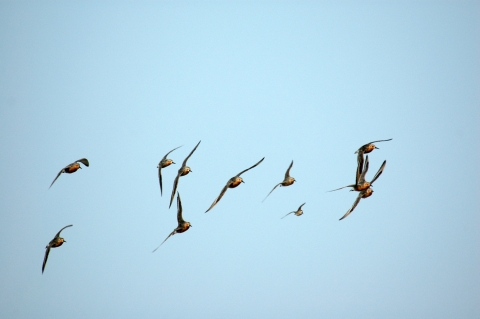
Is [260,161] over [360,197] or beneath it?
over

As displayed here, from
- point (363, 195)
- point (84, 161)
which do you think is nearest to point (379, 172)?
point (363, 195)

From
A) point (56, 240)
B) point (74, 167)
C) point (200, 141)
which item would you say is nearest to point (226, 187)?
point (200, 141)

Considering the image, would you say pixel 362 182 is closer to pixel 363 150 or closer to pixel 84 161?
pixel 363 150

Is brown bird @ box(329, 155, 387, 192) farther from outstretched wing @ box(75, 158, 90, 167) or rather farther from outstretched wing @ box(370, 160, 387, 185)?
outstretched wing @ box(75, 158, 90, 167)

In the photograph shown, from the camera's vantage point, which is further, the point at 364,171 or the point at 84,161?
the point at 364,171

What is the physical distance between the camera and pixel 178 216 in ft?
120

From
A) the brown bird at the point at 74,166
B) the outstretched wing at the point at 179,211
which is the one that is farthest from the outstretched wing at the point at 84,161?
the outstretched wing at the point at 179,211

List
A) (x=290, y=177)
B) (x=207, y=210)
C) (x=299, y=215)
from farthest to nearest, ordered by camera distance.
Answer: (x=299, y=215) < (x=290, y=177) < (x=207, y=210)

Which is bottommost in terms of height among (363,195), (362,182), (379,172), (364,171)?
(363,195)

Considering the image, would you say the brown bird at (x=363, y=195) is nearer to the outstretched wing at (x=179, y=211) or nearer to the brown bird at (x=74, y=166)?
the outstretched wing at (x=179, y=211)

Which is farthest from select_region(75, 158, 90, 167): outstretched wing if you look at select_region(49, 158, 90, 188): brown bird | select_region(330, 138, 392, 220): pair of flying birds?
select_region(330, 138, 392, 220): pair of flying birds

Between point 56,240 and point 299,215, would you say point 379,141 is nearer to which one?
point 299,215

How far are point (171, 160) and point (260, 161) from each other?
7.31 metres

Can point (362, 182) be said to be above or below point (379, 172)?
below
